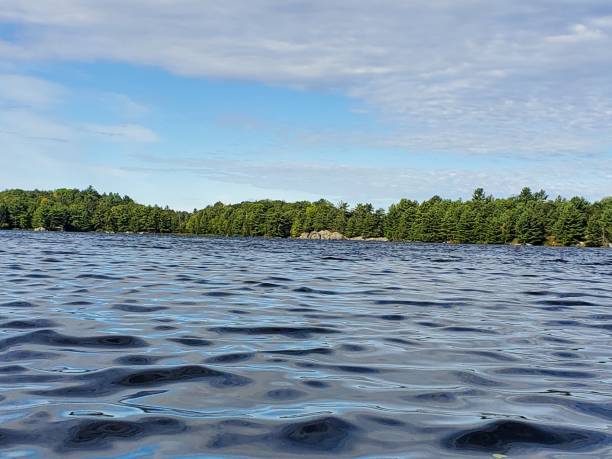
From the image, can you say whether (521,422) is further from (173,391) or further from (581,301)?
(581,301)

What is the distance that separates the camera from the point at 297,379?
6.68 m

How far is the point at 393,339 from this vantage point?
9273 millimetres

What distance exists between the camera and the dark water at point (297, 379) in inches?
189

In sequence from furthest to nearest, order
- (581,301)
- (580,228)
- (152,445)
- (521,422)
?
1. (580,228)
2. (581,301)
3. (521,422)
4. (152,445)

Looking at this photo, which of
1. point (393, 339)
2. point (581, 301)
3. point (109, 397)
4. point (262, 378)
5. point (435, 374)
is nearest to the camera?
point (109, 397)

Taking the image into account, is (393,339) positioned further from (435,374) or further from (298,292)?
(298,292)

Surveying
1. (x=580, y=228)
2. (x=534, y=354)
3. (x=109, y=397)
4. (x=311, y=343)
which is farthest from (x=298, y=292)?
(x=580, y=228)

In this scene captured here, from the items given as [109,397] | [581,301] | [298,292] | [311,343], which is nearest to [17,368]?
[109,397]

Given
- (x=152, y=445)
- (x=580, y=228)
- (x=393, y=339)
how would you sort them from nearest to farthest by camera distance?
→ 1. (x=152, y=445)
2. (x=393, y=339)
3. (x=580, y=228)

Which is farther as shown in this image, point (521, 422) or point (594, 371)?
point (594, 371)

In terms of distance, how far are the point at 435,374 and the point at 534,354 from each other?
213 cm

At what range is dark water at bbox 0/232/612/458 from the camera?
15.8 ft

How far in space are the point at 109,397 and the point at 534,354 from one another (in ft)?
18.5

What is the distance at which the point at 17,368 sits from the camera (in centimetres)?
686
